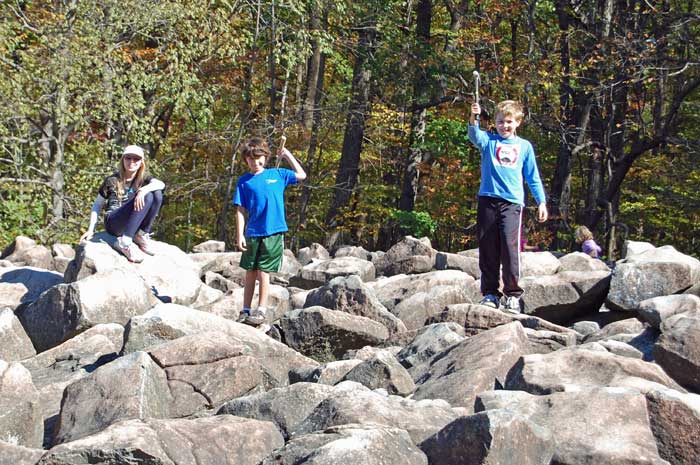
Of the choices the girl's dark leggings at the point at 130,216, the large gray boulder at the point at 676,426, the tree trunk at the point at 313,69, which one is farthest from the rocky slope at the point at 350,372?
the tree trunk at the point at 313,69

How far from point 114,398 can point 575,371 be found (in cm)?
260

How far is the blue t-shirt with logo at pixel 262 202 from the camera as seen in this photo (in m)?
8.42

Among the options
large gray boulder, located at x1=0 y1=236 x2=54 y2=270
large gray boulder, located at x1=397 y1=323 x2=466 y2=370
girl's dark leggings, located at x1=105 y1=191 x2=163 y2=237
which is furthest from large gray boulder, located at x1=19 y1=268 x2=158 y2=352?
large gray boulder, located at x1=0 y1=236 x2=54 y2=270

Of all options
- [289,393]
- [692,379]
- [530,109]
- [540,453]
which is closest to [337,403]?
[289,393]

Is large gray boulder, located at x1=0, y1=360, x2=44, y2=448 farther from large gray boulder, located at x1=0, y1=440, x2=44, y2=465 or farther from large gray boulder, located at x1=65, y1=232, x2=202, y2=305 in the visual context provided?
large gray boulder, located at x1=65, y1=232, x2=202, y2=305

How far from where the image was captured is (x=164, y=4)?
17.5m

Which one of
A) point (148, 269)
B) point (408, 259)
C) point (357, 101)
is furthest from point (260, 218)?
point (357, 101)

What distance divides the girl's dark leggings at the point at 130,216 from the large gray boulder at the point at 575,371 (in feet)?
16.6

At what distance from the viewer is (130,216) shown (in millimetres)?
9789

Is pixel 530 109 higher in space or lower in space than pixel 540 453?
higher

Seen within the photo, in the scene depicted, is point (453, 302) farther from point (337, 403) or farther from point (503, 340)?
point (337, 403)

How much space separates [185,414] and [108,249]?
13.3 feet

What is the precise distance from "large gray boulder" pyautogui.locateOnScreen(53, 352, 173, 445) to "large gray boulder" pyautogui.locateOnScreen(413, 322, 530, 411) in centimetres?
153

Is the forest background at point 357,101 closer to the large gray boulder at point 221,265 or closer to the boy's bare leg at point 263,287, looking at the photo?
the large gray boulder at point 221,265
